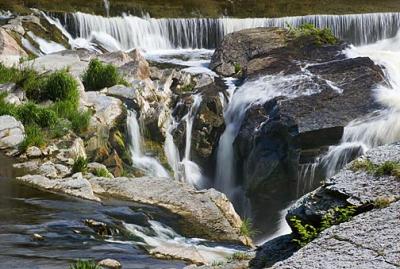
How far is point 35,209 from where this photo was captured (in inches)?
476

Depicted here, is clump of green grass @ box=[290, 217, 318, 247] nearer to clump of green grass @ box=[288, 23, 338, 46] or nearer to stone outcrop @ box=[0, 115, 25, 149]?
stone outcrop @ box=[0, 115, 25, 149]

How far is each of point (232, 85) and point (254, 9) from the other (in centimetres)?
1150

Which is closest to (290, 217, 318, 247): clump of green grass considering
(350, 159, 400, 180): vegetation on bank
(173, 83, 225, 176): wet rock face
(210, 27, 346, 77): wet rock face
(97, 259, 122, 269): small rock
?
(350, 159, 400, 180): vegetation on bank

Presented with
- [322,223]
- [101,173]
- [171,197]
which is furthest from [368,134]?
[322,223]

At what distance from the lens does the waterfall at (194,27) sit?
29.7 metres

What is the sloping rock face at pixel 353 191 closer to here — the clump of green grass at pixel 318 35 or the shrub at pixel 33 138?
the shrub at pixel 33 138

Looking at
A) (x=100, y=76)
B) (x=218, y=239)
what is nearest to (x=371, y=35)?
(x=100, y=76)

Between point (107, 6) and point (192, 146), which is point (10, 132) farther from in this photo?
point (107, 6)

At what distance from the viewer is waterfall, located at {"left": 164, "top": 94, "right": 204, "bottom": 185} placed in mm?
20516

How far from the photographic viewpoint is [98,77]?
2095 centimetres

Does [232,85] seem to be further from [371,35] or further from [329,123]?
[371,35]

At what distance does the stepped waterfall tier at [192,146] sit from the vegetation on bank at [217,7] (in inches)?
30.3

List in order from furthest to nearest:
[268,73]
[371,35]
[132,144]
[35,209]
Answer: [371,35], [268,73], [132,144], [35,209]

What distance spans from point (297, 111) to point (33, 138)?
7192mm
